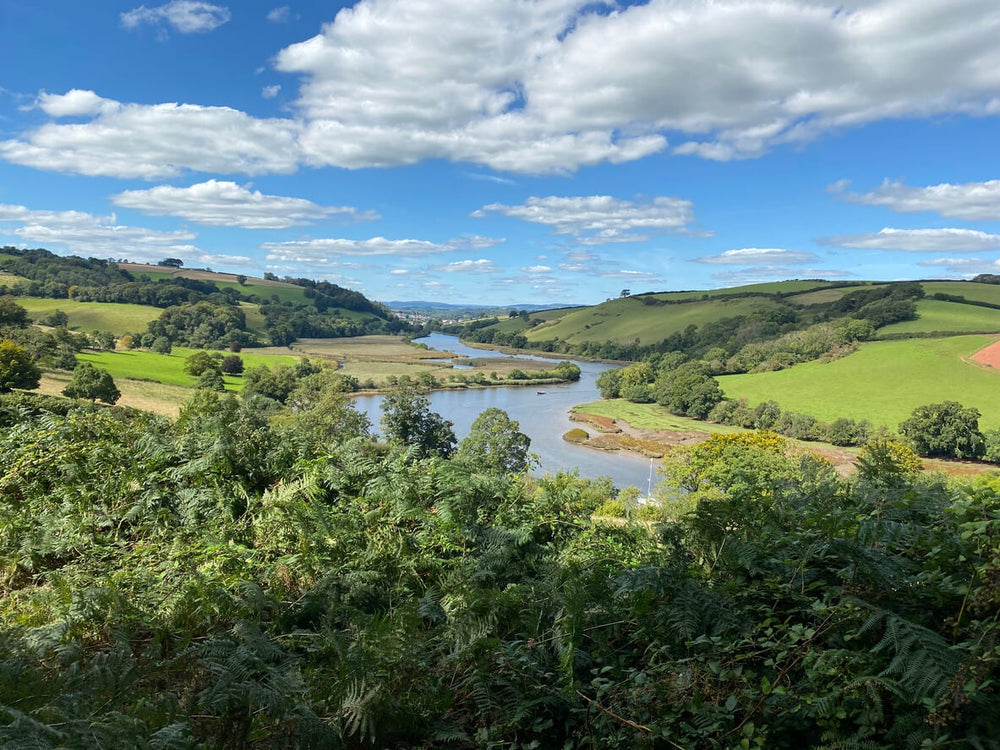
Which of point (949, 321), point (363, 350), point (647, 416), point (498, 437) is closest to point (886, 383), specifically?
point (647, 416)

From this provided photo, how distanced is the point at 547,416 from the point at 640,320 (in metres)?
103

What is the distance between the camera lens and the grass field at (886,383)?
71.7 m

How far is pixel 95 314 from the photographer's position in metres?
108

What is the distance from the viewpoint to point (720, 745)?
2.54m

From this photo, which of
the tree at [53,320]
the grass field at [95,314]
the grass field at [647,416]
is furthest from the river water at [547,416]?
the grass field at [95,314]

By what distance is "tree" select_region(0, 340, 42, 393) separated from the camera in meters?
36.7

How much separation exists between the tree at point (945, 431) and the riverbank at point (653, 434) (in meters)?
1.22

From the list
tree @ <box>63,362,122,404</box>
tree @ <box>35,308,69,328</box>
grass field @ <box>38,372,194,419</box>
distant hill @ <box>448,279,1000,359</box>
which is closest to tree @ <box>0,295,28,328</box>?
grass field @ <box>38,372,194,419</box>

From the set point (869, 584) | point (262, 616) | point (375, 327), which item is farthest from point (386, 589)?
point (375, 327)

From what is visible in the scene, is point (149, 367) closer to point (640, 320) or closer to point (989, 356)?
point (989, 356)

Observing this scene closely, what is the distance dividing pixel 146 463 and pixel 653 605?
653 cm

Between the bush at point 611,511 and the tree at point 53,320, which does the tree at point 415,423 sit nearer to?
the bush at point 611,511

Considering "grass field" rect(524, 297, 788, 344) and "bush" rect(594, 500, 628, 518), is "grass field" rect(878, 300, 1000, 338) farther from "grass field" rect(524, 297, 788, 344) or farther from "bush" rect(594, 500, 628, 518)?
"bush" rect(594, 500, 628, 518)

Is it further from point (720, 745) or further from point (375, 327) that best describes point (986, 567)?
point (375, 327)
